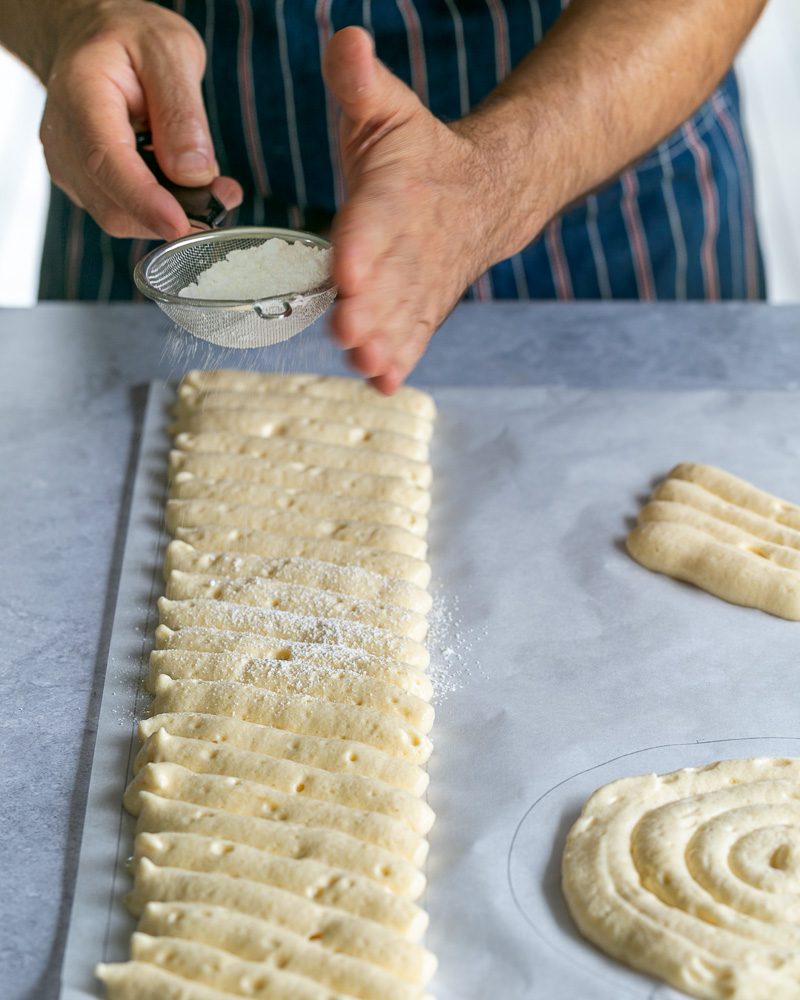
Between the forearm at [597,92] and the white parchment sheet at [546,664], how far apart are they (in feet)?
1.21

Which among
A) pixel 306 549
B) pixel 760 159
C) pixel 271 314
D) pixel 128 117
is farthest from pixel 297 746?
pixel 760 159

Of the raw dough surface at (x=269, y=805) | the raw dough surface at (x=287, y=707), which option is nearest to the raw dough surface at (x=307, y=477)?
the raw dough surface at (x=287, y=707)

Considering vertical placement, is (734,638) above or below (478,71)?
below

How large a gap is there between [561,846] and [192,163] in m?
1.04

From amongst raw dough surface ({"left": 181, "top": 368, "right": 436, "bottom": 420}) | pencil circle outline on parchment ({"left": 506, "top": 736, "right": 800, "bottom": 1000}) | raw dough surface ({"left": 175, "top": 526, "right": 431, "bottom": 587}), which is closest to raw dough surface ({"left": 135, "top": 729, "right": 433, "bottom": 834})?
pencil circle outline on parchment ({"left": 506, "top": 736, "right": 800, "bottom": 1000})

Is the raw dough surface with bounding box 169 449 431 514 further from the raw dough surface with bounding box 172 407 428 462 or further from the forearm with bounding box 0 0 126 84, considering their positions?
the forearm with bounding box 0 0 126 84

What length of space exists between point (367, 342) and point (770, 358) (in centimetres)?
106

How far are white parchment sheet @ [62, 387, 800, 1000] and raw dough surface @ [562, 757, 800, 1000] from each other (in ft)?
0.11

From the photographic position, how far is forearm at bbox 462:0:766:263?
175 cm

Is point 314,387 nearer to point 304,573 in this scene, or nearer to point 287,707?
point 304,573

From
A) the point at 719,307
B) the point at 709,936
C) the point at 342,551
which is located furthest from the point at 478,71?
the point at 709,936

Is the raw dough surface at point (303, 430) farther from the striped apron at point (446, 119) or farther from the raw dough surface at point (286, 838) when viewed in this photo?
the raw dough surface at point (286, 838)

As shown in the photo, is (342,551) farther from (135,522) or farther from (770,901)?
(770,901)

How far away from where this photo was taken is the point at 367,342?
1325 millimetres
